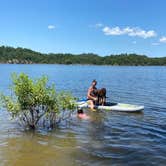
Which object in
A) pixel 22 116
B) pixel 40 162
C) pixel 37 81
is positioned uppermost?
pixel 37 81

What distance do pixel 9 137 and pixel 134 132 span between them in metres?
5.53

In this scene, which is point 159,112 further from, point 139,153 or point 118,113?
point 139,153

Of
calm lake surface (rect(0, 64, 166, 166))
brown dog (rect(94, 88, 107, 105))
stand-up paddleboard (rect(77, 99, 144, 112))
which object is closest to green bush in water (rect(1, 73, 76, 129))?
calm lake surface (rect(0, 64, 166, 166))

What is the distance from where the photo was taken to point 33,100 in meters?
13.2

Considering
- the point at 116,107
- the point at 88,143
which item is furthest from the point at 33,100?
the point at 116,107

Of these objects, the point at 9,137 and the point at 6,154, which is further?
the point at 9,137

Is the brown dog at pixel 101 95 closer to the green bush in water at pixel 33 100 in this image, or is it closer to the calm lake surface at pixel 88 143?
the calm lake surface at pixel 88 143

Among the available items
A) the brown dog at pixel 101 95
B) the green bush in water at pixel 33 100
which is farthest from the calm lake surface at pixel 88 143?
the brown dog at pixel 101 95

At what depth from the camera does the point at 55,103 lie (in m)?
13.6

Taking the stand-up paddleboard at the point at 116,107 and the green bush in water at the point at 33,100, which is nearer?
the green bush in water at the point at 33,100

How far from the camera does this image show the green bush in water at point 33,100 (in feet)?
42.6

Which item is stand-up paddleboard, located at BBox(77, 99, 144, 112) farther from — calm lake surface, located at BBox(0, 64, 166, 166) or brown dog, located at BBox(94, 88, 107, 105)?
calm lake surface, located at BBox(0, 64, 166, 166)

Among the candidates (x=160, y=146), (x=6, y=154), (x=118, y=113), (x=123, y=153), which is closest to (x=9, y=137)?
(x=6, y=154)

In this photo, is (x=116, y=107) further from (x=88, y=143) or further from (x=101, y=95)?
(x=88, y=143)
